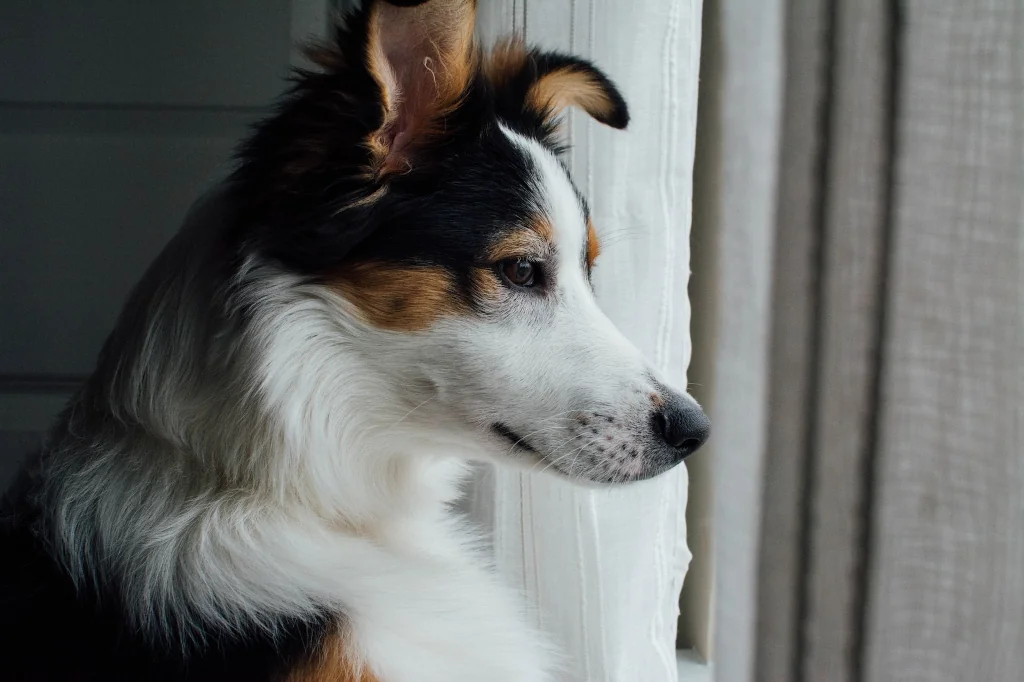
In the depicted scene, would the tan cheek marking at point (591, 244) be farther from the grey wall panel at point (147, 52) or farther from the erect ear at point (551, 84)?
the grey wall panel at point (147, 52)

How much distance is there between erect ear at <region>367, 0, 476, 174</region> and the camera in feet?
2.73

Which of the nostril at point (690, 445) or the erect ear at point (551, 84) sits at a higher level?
the erect ear at point (551, 84)

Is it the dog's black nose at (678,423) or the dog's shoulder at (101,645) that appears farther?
the dog's black nose at (678,423)

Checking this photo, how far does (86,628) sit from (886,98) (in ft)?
2.93

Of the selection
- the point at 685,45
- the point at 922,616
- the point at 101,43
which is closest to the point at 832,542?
the point at 922,616

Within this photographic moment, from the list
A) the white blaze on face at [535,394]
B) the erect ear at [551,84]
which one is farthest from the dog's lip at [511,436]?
the erect ear at [551,84]

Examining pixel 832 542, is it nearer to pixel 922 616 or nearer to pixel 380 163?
pixel 922 616

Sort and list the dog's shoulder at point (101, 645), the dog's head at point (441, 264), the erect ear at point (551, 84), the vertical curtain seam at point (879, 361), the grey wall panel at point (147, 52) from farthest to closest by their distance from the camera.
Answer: the grey wall panel at point (147, 52) → the erect ear at point (551, 84) → the dog's head at point (441, 264) → the dog's shoulder at point (101, 645) → the vertical curtain seam at point (879, 361)

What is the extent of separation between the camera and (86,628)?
32.6 inches

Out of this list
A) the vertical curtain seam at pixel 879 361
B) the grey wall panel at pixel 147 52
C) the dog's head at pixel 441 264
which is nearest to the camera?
the vertical curtain seam at pixel 879 361

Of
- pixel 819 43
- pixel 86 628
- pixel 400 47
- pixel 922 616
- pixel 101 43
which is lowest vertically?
pixel 86 628

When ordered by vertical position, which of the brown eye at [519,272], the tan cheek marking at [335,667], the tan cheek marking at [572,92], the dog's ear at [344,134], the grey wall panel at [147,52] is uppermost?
the grey wall panel at [147,52]

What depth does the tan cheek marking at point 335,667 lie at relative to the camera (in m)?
0.80

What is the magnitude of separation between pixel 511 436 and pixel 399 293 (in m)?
0.22
